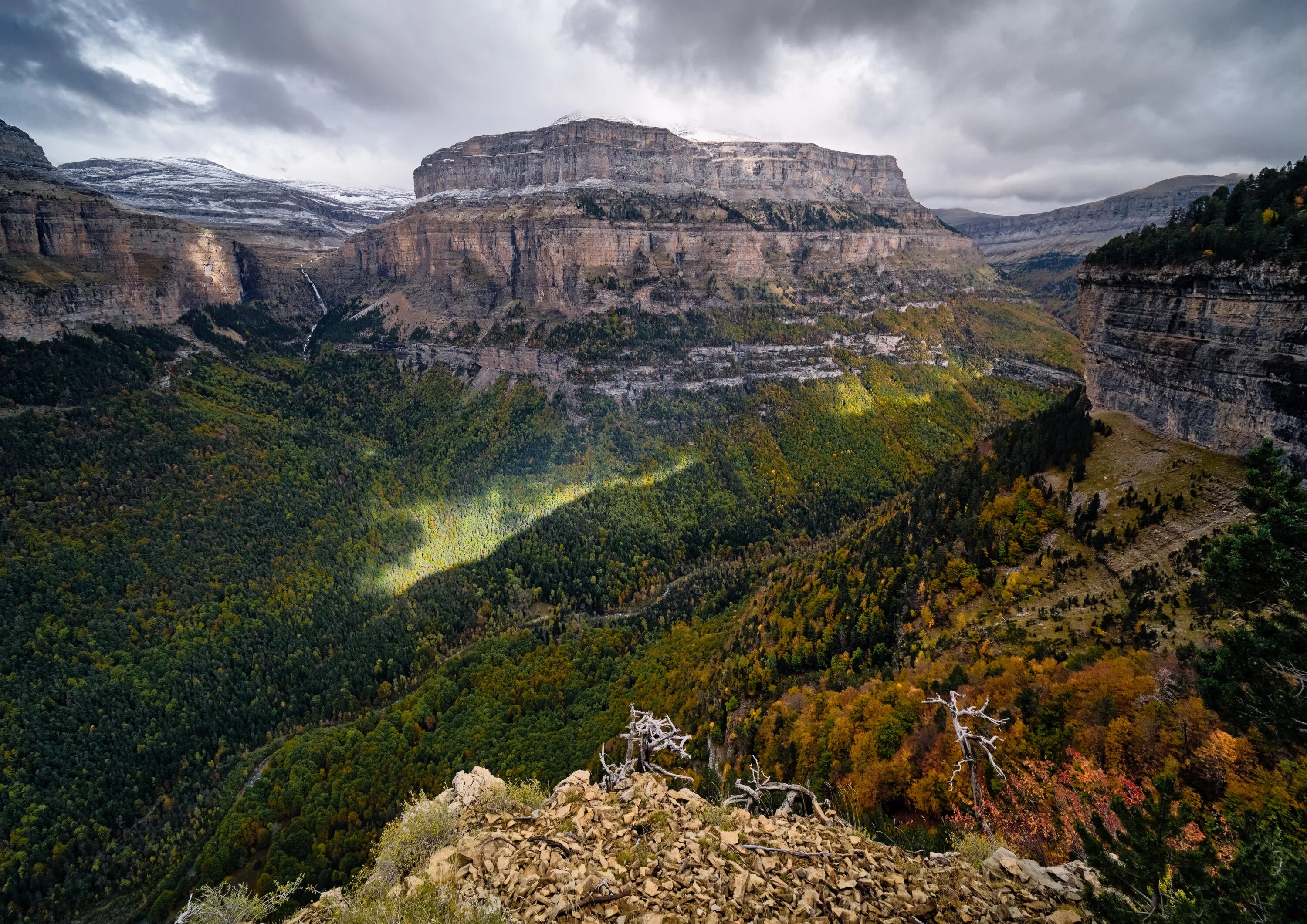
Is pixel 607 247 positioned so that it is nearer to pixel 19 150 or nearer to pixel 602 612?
pixel 602 612

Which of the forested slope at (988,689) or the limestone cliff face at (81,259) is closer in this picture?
the forested slope at (988,689)

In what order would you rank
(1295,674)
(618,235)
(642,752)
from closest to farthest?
(1295,674)
(642,752)
(618,235)

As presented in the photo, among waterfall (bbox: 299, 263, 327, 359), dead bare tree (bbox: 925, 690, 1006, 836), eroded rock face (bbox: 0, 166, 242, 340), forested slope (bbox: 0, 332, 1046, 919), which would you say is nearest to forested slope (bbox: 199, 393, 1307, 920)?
dead bare tree (bbox: 925, 690, 1006, 836)

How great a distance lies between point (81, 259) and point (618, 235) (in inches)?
4533

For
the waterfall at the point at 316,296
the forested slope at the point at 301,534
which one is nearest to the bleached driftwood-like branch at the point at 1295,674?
the forested slope at the point at 301,534

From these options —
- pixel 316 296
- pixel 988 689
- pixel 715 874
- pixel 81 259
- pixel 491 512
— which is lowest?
pixel 491 512

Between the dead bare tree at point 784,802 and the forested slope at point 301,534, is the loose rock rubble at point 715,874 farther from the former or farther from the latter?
the forested slope at point 301,534

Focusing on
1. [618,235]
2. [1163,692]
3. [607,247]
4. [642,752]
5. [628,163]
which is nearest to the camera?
[642,752]

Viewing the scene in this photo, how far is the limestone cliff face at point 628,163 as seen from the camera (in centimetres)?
16412

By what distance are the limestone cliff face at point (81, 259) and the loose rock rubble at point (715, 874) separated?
129317mm

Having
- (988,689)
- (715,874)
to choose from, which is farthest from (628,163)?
(715,874)

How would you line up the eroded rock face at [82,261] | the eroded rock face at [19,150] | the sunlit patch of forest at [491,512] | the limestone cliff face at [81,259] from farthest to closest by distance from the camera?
the eroded rock face at [19,150] < the limestone cliff face at [81,259] < the sunlit patch of forest at [491,512] < the eroded rock face at [82,261]

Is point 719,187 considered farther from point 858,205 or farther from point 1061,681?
point 1061,681

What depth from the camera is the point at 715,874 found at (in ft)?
42.8
